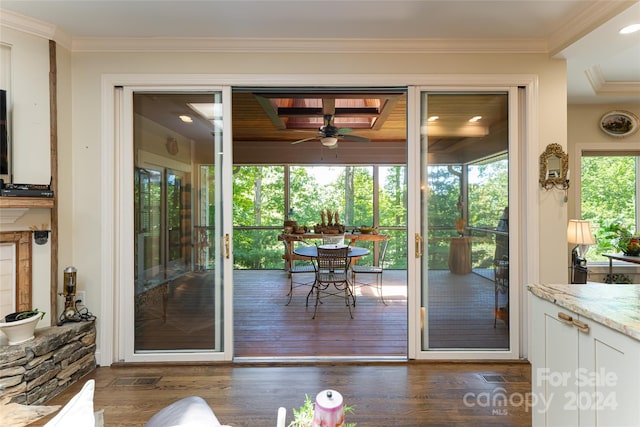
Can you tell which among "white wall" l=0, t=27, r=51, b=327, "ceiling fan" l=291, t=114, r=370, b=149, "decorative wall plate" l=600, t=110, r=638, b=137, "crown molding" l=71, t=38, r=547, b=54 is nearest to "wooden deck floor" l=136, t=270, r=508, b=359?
"white wall" l=0, t=27, r=51, b=327

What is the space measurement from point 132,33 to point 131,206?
143 cm

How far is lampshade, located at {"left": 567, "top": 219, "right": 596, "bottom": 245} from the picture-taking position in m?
2.59

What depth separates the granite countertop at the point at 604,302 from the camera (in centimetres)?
114

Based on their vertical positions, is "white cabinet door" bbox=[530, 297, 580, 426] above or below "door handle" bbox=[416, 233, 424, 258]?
below

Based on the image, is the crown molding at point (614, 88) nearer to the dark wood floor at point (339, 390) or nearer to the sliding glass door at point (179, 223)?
the dark wood floor at point (339, 390)

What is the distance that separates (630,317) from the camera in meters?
1.18

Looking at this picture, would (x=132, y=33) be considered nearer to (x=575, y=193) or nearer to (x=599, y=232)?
(x=575, y=193)

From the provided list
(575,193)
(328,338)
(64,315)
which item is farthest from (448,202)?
(64,315)

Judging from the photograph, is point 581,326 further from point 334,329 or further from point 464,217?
point 334,329

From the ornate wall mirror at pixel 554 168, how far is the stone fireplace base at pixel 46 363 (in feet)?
13.2

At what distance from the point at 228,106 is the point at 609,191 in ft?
15.4

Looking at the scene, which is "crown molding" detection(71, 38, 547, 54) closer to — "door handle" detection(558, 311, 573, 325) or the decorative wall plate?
the decorative wall plate

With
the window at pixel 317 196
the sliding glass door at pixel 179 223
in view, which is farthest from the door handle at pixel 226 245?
the window at pixel 317 196

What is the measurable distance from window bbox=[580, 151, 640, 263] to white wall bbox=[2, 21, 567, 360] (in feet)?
5.78
